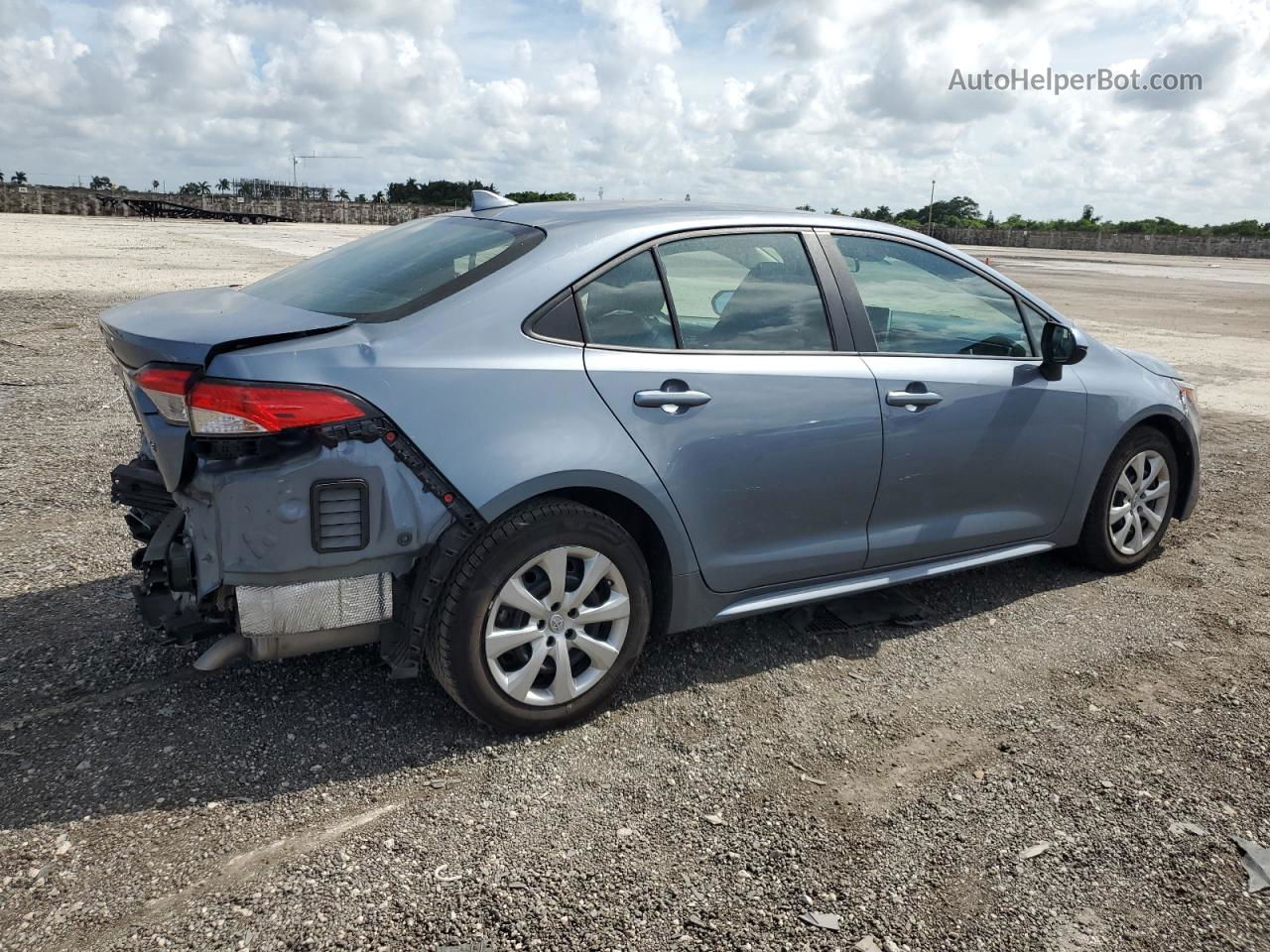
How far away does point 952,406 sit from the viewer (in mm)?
4004

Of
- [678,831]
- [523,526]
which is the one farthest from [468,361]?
[678,831]

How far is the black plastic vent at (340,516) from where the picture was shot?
283cm

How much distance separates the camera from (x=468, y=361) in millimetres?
3031

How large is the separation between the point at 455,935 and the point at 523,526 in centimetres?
116

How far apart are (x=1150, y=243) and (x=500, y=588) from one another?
8214cm

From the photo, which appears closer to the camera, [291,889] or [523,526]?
[291,889]

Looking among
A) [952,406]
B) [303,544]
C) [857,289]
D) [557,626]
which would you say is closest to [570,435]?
[557,626]

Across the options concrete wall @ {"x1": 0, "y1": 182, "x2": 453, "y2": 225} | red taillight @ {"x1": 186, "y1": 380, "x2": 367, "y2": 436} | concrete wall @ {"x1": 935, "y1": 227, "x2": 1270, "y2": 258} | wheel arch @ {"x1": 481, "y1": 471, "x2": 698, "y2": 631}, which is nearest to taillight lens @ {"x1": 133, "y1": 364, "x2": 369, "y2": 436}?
red taillight @ {"x1": 186, "y1": 380, "x2": 367, "y2": 436}

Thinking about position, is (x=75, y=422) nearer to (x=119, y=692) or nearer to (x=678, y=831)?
(x=119, y=692)

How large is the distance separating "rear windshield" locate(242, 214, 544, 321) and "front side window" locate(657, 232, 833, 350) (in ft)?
1.82

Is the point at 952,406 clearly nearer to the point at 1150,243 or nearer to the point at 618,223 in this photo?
the point at 618,223

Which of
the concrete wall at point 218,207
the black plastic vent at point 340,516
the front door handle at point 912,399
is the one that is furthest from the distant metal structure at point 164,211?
the black plastic vent at point 340,516

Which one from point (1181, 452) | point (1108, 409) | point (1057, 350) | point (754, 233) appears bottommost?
point (1181, 452)

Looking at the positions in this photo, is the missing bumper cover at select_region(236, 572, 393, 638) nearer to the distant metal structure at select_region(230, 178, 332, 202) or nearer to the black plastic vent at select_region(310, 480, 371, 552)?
the black plastic vent at select_region(310, 480, 371, 552)
